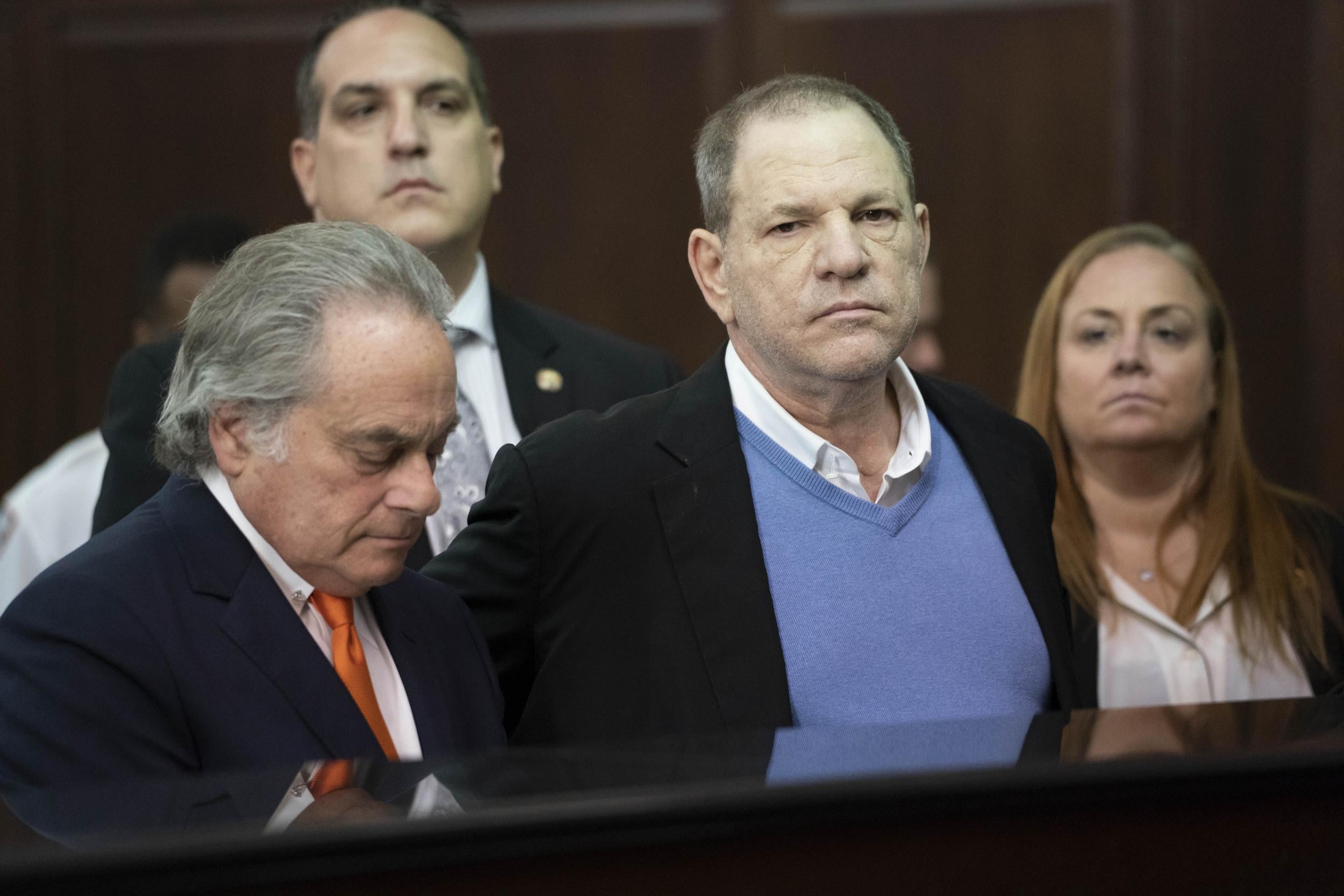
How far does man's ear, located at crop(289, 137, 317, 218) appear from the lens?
9.32ft

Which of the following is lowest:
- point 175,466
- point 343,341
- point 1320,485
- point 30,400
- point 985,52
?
point 1320,485

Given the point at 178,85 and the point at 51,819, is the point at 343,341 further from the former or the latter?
the point at 178,85

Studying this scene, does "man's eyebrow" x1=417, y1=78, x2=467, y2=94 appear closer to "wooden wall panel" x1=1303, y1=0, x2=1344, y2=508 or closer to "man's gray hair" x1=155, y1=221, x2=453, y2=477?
"man's gray hair" x1=155, y1=221, x2=453, y2=477

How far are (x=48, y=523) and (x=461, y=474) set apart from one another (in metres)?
1.46

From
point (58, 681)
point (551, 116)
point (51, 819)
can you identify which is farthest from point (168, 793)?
point (551, 116)

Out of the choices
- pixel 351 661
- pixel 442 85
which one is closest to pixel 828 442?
pixel 351 661

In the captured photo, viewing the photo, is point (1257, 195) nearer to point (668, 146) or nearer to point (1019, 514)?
point (668, 146)

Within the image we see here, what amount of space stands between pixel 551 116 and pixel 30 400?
5.48ft

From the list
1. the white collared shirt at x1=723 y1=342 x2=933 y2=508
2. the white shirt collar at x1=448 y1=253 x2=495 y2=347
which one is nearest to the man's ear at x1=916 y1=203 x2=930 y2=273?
the white collared shirt at x1=723 y1=342 x2=933 y2=508

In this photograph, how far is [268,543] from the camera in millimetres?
1570

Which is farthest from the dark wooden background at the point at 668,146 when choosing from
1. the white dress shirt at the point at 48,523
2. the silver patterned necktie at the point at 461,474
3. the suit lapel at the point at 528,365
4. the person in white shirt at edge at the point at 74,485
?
the silver patterned necktie at the point at 461,474

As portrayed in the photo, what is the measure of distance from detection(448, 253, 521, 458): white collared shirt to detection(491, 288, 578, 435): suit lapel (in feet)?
0.04

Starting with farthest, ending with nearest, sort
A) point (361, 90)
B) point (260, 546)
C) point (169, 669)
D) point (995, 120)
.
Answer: point (995, 120) < point (361, 90) < point (260, 546) < point (169, 669)

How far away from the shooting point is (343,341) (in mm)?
1517
